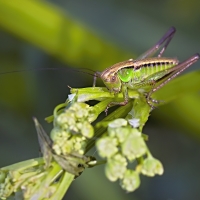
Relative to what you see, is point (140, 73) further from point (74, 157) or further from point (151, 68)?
point (74, 157)

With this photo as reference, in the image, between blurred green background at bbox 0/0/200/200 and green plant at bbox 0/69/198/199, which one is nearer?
green plant at bbox 0/69/198/199

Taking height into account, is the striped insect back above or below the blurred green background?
above

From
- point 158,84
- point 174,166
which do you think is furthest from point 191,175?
point 158,84

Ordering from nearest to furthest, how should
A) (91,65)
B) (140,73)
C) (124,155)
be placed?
(124,155), (140,73), (91,65)

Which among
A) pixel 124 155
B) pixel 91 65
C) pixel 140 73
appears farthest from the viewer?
pixel 91 65

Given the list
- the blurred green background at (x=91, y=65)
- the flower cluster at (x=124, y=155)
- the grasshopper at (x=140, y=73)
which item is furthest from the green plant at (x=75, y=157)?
the blurred green background at (x=91, y=65)

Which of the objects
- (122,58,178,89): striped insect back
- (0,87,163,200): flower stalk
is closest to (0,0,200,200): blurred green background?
(122,58,178,89): striped insect back

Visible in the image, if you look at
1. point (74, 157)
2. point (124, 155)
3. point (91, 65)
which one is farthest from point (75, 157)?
point (91, 65)

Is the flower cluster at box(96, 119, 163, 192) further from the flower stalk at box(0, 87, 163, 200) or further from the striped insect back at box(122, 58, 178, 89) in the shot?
the striped insect back at box(122, 58, 178, 89)

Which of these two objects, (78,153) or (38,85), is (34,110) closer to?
(38,85)
